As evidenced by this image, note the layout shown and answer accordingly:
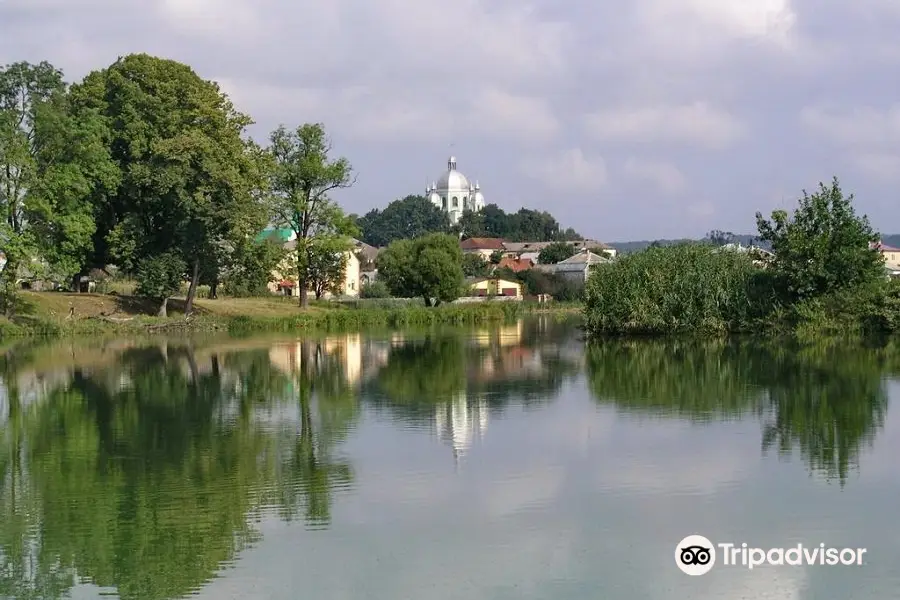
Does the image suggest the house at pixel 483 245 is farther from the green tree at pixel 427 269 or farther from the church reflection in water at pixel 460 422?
the church reflection in water at pixel 460 422

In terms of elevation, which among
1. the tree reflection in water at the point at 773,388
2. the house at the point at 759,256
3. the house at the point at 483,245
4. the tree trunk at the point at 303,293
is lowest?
the tree reflection in water at the point at 773,388

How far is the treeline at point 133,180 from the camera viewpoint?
43.0 m

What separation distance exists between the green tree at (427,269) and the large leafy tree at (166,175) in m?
14.2

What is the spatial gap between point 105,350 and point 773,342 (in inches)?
862

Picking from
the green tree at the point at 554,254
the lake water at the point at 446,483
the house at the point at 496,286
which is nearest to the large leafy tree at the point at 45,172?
the lake water at the point at 446,483

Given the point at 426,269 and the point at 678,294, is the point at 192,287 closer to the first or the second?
the point at 426,269

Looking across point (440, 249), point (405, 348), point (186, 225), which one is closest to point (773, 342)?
point (405, 348)

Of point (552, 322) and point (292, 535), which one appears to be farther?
point (552, 322)

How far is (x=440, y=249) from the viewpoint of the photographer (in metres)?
61.7

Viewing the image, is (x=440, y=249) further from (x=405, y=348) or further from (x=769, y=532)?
(x=769, y=532)

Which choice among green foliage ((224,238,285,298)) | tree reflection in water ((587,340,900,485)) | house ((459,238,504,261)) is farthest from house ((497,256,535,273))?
tree reflection in water ((587,340,900,485))

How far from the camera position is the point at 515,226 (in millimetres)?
151625

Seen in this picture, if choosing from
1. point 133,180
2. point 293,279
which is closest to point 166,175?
point 133,180

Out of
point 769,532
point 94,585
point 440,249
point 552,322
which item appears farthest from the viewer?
point 440,249
